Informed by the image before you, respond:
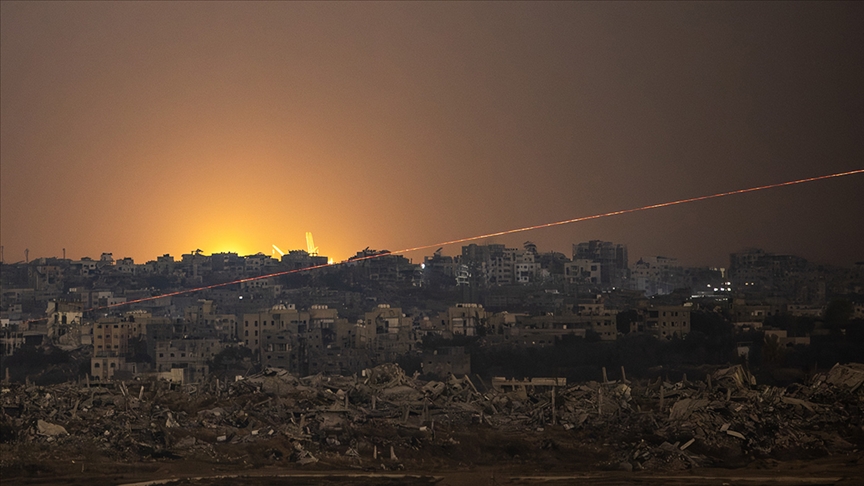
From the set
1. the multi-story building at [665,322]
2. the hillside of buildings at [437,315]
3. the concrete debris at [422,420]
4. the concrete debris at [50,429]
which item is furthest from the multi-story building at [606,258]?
the concrete debris at [50,429]

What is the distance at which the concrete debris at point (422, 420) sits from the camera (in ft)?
30.5

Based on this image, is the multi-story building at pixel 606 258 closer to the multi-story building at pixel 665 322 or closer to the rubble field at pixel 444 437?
the multi-story building at pixel 665 322

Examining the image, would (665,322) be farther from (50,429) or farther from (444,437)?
(50,429)

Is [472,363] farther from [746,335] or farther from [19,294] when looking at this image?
[19,294]

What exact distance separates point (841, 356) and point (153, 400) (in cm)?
1098

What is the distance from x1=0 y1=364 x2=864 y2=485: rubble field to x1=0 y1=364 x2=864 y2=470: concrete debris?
0.06 feet

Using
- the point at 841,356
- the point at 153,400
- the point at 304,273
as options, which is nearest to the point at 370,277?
the point at 304,273

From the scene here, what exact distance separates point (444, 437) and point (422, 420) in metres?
0.47

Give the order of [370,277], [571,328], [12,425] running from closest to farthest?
[12,425], [571,328], [370,277]

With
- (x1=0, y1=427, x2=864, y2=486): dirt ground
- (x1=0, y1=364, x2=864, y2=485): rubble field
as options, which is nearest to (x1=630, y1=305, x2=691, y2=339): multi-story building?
(x1=0, y1=364, x2=864, y2=485): rubble field

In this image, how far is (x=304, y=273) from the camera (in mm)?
26500

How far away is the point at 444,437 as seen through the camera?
977 centimetres

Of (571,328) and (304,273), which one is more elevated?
(304,273)

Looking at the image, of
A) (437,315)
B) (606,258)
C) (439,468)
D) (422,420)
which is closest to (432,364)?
(437,315)
